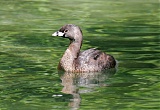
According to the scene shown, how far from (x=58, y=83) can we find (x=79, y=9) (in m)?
13.1

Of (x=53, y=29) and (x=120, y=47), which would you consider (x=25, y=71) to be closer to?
(x=120, y=47)

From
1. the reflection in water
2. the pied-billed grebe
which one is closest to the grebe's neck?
the pied-billed grebe

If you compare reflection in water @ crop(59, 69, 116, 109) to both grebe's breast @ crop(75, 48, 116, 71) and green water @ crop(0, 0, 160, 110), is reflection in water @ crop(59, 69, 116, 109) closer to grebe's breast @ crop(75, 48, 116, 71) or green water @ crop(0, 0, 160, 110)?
green water @ crop(0, 0, 160, 110)

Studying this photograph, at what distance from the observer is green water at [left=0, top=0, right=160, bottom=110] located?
46.9ft

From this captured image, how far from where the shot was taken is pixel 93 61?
57.0 feet

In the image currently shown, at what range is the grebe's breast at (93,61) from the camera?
17234mm

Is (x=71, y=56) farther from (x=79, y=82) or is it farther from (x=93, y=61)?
(x=79, y=82)

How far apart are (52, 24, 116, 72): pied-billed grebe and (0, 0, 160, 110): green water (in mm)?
246

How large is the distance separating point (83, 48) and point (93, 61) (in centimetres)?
313

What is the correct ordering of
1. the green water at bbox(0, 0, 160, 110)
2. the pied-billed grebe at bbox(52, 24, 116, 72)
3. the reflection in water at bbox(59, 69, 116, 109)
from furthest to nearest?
the pied-billed grebe at bbox(52, 24, 116, 72), the reflection in water at bbox(59, 69, 116, 109), the green water at bbox(0, 0, 160, 110)

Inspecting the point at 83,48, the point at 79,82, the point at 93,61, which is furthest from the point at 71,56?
the point at 83,48

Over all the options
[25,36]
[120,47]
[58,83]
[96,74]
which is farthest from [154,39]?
[58,83]

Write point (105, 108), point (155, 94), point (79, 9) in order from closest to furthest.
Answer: point (105, 108) → point (155, 94) → point (79, 9)

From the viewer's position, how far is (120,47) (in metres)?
20.3
